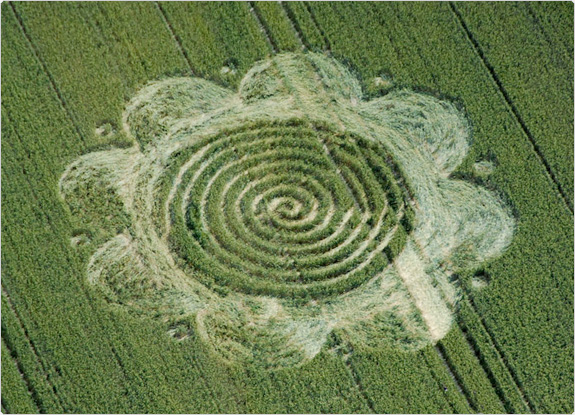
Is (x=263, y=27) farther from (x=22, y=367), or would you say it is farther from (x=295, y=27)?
(x=22, y=367)

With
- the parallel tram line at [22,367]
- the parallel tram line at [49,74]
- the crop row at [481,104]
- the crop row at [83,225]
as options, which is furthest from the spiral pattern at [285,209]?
the parallel tram line at [22,367]

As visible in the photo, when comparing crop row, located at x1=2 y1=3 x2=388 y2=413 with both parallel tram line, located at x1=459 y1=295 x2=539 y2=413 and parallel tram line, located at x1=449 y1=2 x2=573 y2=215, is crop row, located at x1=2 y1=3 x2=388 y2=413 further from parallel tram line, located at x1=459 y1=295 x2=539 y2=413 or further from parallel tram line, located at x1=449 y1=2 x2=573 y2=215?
parallel tram line, located at x1=449 y1=2 x2=573 y2=215

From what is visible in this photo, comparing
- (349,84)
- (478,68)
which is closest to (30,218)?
(349,84)

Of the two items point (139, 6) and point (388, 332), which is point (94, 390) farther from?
point (139, 6)

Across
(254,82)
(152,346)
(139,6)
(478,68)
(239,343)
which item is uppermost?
(139,6)

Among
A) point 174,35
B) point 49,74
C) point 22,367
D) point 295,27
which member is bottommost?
point 22,367

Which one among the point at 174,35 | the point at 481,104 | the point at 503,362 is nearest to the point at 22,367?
the point at 174,35

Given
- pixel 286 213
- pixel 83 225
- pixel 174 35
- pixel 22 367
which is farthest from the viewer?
pixel 174 35

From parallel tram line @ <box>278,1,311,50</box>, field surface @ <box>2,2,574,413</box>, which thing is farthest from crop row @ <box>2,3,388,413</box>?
parallel tram line @ <box>278,1,311,50</box>
